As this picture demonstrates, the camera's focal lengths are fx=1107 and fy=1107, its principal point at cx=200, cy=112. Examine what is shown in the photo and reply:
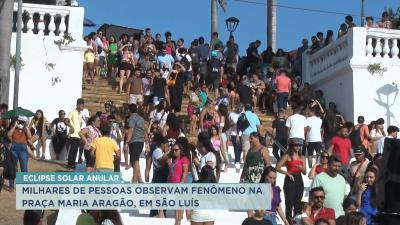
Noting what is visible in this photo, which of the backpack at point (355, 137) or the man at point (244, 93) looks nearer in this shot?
the backpack at point (355, 137)

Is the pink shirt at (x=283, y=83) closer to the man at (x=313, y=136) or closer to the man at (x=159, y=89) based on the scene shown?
the man at (x=159, y=89)

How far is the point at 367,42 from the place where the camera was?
2702 centimetres

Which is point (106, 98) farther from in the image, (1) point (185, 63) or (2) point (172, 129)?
(2) point (172, 129)

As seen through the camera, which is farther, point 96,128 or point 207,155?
point 96,128

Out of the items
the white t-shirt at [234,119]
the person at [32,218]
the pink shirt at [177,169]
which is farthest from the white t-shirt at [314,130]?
the person at [32,218]

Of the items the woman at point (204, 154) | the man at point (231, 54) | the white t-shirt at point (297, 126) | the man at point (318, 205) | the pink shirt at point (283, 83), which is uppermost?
the man at point (231, 54)

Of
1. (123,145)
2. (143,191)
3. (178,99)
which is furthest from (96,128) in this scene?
(143,191)

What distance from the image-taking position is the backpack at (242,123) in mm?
22250

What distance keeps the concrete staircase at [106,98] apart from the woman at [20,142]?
5.64 meters

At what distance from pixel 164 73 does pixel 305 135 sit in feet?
21.6

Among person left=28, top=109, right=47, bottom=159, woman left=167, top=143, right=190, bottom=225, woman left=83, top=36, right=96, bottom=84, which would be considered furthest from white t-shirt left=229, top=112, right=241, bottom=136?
woman left=83, top=36, right=96, bottom=84

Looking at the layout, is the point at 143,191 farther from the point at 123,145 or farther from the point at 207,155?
the point at 123,145

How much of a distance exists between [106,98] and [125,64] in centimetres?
136

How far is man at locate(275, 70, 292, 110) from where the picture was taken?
26.4 m
